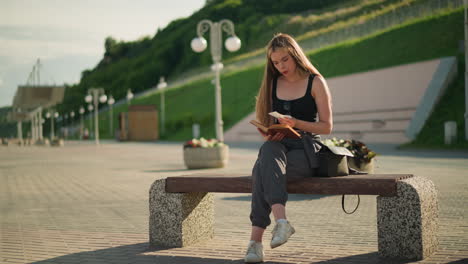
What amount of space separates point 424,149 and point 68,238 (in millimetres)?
22322

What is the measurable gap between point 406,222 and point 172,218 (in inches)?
90.7

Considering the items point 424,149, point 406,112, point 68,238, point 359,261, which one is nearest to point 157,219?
point 68,238

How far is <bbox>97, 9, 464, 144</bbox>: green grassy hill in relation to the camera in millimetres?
36188

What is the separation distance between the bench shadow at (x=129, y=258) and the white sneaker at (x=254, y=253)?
167mm

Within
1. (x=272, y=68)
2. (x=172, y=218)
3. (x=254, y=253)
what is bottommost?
(x=254, y=253)

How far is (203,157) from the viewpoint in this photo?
1756 centimetres

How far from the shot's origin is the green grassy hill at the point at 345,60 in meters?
36.2

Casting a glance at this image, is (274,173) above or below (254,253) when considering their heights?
above

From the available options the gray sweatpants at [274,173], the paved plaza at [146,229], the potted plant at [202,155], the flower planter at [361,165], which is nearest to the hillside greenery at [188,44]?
the potted plant at [202,155]

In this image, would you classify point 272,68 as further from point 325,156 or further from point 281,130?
point 325,156

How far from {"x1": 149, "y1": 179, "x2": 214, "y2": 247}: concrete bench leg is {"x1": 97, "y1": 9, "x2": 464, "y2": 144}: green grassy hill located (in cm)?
1849

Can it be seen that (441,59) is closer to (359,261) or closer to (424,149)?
(424,149)

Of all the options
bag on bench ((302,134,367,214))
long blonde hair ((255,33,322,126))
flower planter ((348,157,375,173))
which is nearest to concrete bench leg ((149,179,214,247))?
long blonde hair ((255,33,322,126))

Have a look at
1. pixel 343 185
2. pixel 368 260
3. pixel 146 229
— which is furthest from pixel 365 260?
pixel 146 229
